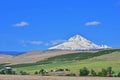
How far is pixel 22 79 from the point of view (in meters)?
52.5

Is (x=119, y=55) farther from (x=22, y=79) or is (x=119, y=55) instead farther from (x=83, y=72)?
(x=22, y=79)

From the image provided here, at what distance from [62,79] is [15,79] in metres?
5.04

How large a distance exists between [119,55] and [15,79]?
91.1 m

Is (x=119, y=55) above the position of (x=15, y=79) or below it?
above

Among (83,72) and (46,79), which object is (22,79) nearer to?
(46,79)

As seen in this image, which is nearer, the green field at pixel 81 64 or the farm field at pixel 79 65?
the farm field at pixel 79 65

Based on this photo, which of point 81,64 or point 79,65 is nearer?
point 79,65

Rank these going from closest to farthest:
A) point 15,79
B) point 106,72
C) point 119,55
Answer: point 15,79 → point 106,72 → point 119,55

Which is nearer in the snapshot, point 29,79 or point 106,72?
point 29,79

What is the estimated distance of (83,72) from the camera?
75.5m

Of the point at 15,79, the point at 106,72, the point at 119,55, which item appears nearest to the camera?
the point at 15,79

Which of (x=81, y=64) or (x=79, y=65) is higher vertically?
(x=81, y=64)

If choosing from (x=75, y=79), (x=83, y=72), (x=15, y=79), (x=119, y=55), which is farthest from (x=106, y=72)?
(x=119, y=55)

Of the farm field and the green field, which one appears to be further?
the green field
